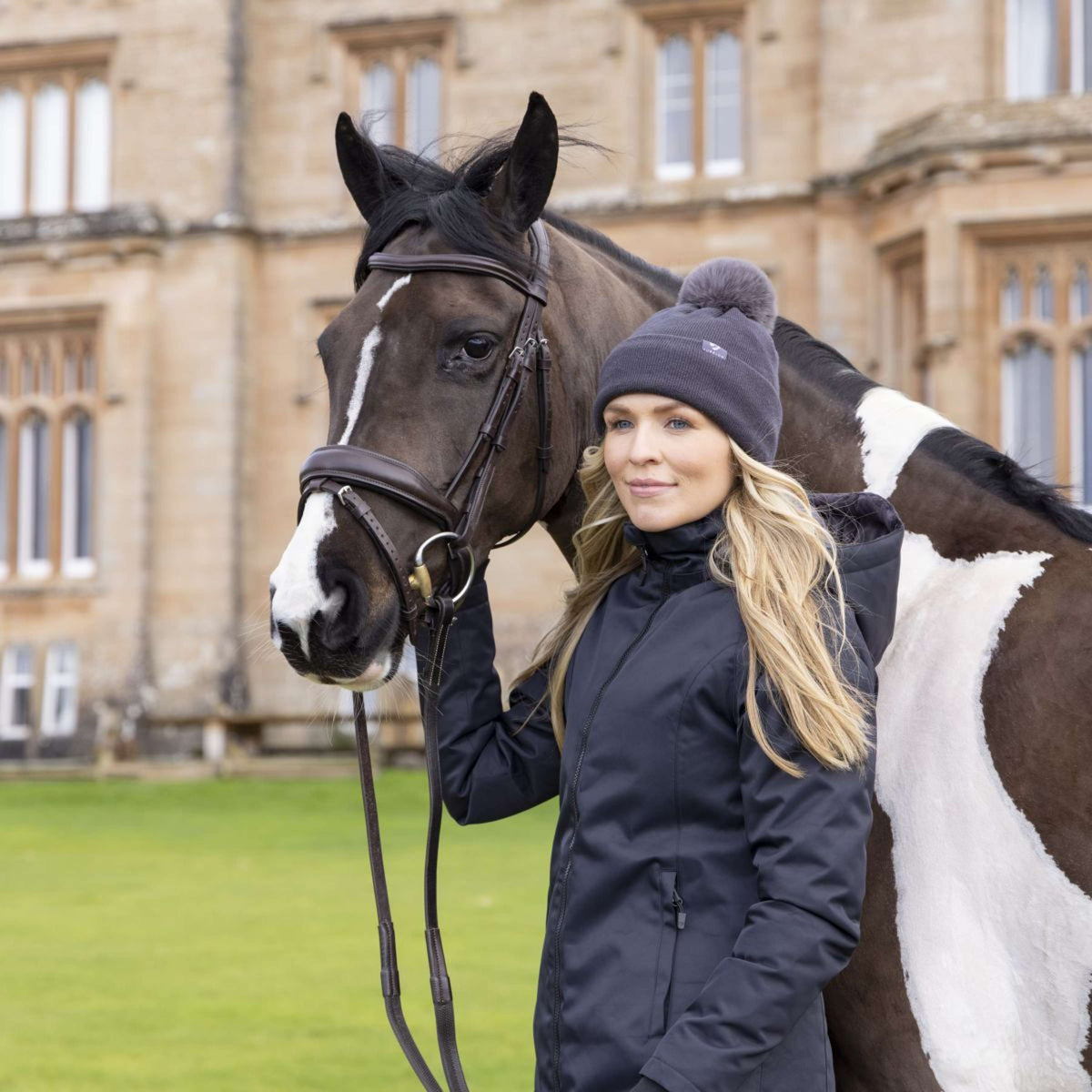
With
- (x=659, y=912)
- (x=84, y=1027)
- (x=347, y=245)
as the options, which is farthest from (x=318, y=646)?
(x=347, y=245)

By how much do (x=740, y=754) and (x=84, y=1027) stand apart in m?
4.06

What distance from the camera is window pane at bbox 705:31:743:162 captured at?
1686cm

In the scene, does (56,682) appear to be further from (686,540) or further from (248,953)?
(686,540)

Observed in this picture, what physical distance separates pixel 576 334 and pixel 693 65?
606 inches

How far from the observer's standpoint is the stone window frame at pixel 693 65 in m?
16.7

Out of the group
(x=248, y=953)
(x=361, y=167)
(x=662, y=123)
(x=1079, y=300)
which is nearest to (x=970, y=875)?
(x=361, y=167)

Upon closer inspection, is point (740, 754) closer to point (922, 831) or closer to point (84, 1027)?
point (922, 831)

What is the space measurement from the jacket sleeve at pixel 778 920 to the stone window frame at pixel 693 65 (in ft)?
50.7

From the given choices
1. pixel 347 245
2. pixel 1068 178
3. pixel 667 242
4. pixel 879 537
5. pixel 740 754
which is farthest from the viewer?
pixel 347 245

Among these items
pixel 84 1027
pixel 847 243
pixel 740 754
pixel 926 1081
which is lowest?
pixel 84 1027

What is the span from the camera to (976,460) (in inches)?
91.0

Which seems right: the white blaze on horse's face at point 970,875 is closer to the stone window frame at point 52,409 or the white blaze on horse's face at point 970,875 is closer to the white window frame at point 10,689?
the stone window frame at point 52,409

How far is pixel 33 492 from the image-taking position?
721 inches

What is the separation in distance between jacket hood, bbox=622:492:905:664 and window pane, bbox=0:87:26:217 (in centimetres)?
1829
